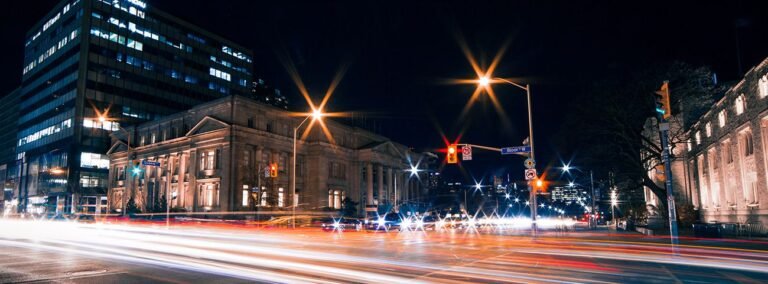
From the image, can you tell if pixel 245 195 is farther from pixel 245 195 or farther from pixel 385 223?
pixel 385 223

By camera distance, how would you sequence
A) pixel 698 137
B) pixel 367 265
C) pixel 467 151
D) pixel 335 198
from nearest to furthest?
pixel 367 265, pixel 467 151, pixel 698 137, pixel 335 198

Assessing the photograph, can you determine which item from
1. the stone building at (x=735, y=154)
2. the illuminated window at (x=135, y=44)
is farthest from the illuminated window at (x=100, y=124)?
the stone building at (x=735, y=154)

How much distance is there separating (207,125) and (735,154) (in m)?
61.5

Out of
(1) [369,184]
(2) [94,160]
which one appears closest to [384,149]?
(1) [369,184]

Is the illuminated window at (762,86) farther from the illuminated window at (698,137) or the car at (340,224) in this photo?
the car at (340,224)

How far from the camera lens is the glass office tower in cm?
8562

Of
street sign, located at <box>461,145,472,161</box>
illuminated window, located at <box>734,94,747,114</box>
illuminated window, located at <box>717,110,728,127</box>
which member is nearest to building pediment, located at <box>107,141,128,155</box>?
street sign, located at <box>461,145,472,161</box>

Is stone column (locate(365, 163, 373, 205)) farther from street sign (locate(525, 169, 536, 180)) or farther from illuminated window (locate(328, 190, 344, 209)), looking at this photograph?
street sign (locate(525, 169, 536, 180))

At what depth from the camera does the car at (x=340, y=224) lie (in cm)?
3538

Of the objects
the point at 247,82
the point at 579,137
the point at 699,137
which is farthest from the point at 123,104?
the point at 699,137

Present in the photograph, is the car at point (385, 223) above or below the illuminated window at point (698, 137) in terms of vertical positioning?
below

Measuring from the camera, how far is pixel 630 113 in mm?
38156

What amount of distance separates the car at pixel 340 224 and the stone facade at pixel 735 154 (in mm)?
26585

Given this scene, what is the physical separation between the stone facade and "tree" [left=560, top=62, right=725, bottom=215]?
202 cm
